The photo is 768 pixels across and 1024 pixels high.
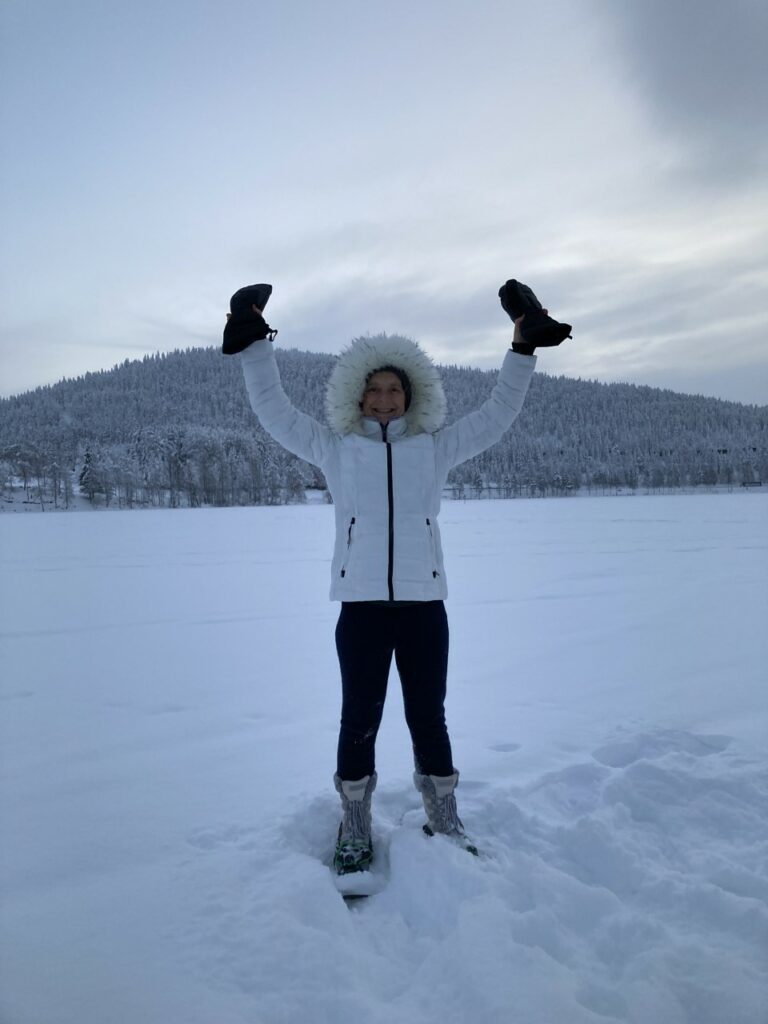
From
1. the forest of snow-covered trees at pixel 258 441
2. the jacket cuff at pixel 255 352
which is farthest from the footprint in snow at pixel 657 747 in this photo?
the forest of snow-covered trees at pixel 258 441

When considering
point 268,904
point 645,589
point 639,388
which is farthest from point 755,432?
point 268,904

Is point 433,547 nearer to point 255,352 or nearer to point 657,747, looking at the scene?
point 255,352

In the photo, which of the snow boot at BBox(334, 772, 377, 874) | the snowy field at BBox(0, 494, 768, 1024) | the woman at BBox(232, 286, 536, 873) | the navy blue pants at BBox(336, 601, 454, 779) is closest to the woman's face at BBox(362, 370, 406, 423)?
the woman at BBox(232, 286, 536, 873)

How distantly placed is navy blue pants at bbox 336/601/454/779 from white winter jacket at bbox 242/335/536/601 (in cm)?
8

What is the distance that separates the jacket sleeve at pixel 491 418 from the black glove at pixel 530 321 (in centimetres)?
5

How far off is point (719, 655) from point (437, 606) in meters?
3.14

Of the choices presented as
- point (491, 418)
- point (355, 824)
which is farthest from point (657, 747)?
point (491, 418)

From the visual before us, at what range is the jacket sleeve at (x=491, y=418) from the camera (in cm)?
212

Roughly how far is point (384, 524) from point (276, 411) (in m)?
0.52

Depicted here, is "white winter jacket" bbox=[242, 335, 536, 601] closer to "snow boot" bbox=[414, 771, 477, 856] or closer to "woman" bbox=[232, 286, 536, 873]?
"woman" bbox=[232, 286, 536, 873]

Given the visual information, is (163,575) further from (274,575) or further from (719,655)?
(719,655)

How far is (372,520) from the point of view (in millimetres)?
1973

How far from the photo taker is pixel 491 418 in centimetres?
213

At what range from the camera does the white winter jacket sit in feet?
6.45
